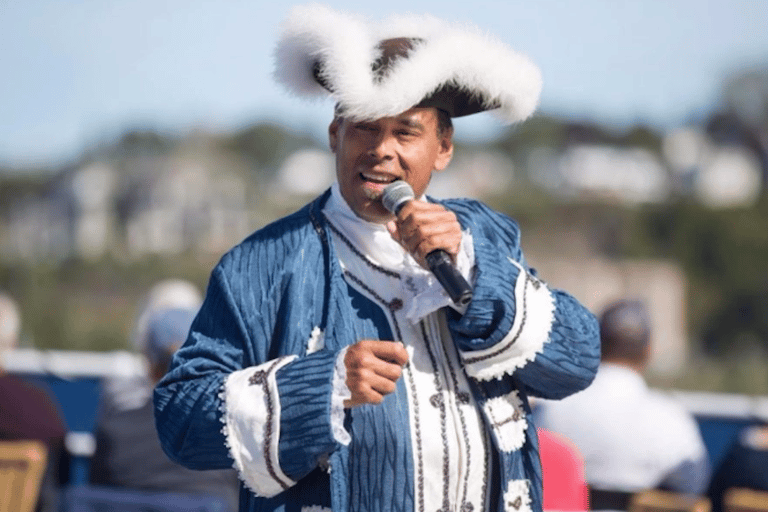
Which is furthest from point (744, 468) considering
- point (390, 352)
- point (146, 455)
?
point (390, 352)

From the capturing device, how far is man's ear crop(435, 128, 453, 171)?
2.39 meters

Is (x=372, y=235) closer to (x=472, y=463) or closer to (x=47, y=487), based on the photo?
(x=472, y=463)

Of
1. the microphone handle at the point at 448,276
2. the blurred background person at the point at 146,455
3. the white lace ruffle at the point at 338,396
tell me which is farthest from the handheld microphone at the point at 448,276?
the blurred background person at the point at 146,455

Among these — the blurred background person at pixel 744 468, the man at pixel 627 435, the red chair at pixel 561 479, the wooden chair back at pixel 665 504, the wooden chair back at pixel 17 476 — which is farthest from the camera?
the man at pixel 627 435

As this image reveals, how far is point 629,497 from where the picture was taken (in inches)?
169

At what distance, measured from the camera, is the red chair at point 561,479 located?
3248mm

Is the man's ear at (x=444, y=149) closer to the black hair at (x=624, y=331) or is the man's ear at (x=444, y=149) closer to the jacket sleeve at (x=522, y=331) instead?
the jacket sleeve at (x=522, y=331)

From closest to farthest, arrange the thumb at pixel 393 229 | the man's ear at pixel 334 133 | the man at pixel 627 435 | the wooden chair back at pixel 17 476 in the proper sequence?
the thumb at pixel 393 229 → the man's ear at pixel 334 133 → the wooden chair back at pixel 17 476 → the man at pixel 627 435

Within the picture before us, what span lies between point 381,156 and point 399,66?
0.55 feet

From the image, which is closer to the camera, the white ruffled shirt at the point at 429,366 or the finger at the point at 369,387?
the finger at the point at 369,387

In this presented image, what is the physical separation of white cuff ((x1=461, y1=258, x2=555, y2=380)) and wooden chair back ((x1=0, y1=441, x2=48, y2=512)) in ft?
7.66

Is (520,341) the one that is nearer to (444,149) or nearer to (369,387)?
(369,387)

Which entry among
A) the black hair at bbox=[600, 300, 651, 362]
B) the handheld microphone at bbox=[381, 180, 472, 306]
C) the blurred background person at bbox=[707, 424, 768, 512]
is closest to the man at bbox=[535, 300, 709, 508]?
the black hair at bbox=[600, 300, 651, 362]

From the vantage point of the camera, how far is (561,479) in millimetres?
3271
